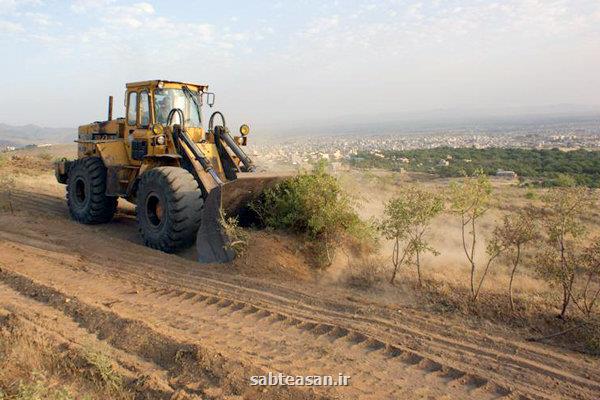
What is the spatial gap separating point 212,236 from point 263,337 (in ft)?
9.85

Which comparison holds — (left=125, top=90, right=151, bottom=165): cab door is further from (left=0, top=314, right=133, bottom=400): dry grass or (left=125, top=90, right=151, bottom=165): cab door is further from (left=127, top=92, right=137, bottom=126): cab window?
(left=0, top=314, right=133, bottom=400): dry grass

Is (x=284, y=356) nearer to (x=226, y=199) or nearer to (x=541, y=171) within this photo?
(x=226, y=199)

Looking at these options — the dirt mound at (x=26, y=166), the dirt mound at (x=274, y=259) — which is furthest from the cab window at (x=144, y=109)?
the dirt mound at (x=26, y=166)

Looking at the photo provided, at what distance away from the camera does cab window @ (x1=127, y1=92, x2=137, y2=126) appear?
9942 mm

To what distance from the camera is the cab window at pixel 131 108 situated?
994cm

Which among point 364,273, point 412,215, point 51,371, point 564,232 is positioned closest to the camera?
point 51,371

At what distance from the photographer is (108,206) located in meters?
10.9

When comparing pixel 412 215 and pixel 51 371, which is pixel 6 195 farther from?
pixel 412 215

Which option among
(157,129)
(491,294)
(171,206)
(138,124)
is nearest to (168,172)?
(171,206)

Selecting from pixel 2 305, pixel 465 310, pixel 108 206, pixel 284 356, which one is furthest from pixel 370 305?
pixel 108 206

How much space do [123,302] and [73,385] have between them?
1.95 metres

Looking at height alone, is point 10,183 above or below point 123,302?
above

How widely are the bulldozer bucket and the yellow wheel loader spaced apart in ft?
0.05

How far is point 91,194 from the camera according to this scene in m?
10.6
